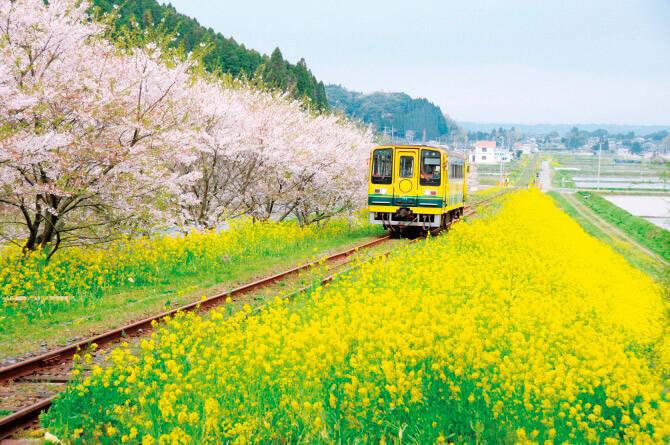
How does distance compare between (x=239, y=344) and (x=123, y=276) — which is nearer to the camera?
(x=239, y=344)

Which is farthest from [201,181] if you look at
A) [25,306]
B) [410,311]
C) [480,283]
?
[410,311]

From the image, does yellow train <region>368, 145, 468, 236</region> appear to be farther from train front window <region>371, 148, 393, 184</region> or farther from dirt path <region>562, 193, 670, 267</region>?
dirt path <region>562, 193, 670, 267</region>

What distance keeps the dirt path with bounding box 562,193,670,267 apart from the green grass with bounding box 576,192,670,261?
340 millimetres

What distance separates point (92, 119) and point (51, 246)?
2954 mm

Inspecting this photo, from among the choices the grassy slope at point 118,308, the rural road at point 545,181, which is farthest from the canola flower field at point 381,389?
the rural road at point 545,181

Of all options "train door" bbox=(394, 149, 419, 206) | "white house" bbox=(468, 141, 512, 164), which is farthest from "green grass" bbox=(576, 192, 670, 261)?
"white house" bbox=(468, 141, 512, 164)

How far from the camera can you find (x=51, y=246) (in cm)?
1186

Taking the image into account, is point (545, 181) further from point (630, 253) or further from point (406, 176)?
point (406, 176)

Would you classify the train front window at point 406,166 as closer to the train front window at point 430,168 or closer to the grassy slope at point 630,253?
the train front window at point 430,168

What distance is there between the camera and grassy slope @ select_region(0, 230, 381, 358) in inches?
295

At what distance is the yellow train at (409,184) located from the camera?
18219 millimetres

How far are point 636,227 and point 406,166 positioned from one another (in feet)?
87.3

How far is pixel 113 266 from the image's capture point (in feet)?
37.9

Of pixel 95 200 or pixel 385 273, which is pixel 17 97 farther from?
pixel 385 273
